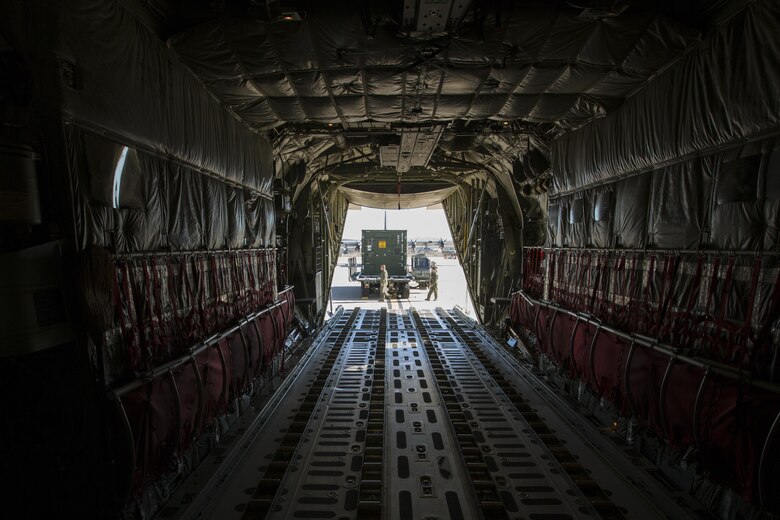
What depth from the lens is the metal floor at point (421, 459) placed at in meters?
3.29

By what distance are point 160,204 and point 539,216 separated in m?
7.07

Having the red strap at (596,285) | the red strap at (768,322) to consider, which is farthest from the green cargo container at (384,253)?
the red strap at (768,322)

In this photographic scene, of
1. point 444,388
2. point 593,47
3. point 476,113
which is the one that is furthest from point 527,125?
point 444,388

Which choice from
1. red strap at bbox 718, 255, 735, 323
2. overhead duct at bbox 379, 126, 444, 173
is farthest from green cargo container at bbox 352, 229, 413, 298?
red strap at bbox 718, 255, 735, 323

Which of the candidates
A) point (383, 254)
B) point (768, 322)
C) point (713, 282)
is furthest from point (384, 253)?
point (768, 322)

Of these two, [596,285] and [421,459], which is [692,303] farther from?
[421,459]

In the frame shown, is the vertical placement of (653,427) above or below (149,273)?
below

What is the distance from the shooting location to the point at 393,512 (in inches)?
127

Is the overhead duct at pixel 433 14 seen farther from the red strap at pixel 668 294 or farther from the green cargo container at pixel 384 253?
the green cargo container at pixel 384 253

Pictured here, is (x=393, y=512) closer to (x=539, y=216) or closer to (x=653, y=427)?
Answer: (x=653, y=427)

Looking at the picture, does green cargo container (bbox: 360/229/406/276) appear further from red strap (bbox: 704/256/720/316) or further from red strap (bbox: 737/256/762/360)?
red strap (bbox: 737/256/762/360)

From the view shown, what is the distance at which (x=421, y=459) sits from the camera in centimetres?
400

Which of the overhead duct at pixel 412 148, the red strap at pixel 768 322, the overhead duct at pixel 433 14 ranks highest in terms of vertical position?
the overhead duct at pixel 412 148

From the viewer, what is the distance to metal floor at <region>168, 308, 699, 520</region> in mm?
3285
